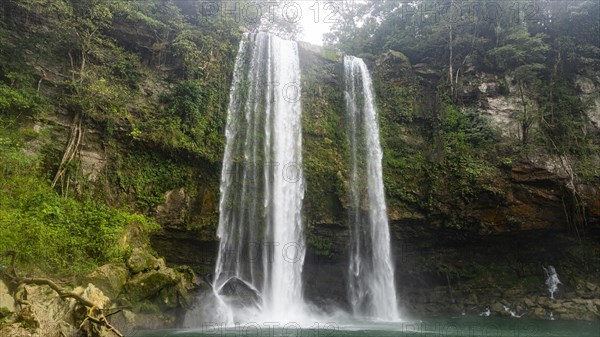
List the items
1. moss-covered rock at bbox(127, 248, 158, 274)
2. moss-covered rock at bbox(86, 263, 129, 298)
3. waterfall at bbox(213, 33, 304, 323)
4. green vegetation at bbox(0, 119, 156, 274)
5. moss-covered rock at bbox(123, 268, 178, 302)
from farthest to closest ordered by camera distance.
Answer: waterfall at bbox(213, 33, 304, 323)
moss-covered rock at bbox(127, 248, 158, 274)
moss-covered rock at bbox(123, 268, 178, 302)
moss-covered rock at bbox(86, 263, 129, 298)
green vegetation at bbox(0, 119, 156, 274)

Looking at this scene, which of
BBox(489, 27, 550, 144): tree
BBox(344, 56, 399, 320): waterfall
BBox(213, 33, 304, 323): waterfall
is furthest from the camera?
Result: BBox(489, 27, 550, 144): tree

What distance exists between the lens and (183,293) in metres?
10.0

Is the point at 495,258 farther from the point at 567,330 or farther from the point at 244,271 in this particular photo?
the point at 244,271

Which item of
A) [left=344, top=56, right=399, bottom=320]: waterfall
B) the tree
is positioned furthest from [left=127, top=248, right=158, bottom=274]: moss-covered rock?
the tree

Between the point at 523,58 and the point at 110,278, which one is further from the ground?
the point at 523,58

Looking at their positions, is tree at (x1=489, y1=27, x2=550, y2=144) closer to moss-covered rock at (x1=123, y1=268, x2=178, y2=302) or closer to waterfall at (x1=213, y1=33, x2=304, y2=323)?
waterfall at (x1=213, y1=33, x2=304, y2=323)

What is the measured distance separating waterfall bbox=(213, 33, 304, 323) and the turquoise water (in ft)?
4.67

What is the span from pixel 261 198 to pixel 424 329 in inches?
251

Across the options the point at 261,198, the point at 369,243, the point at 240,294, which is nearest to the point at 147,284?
the point at 240,294

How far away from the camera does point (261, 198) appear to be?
13.6m

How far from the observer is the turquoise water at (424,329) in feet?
29.5

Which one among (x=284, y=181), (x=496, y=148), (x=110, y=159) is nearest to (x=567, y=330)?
(x=496, y=148)

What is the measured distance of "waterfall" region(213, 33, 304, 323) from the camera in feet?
40.7

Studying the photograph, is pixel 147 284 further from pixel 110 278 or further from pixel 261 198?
pixel 261 198
